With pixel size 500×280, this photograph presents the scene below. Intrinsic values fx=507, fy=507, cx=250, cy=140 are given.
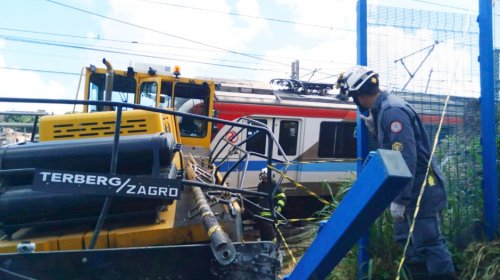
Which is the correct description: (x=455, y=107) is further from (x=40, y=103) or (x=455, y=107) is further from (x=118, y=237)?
(x=40, y=103)

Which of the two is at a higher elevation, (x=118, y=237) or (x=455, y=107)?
(x=455, y=107)

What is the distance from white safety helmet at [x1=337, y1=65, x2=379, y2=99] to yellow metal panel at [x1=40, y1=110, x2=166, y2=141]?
58.7 inches

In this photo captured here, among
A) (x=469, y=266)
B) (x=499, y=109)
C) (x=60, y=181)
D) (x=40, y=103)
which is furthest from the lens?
(x=499, y=109)

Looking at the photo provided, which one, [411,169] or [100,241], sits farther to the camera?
[411,169]

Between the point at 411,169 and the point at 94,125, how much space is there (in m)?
2.39

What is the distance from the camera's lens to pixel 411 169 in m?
3.47

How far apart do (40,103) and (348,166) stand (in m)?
9.41

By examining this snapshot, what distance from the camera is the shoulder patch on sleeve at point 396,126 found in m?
3.55

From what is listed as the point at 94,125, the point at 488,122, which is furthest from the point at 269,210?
the point at 488,122

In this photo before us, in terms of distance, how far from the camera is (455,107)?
4.43m

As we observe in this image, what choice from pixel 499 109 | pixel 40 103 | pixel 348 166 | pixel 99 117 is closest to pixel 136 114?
pixel 99 117

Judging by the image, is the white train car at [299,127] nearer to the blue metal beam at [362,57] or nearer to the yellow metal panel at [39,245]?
the blue metal beam at [362,57]

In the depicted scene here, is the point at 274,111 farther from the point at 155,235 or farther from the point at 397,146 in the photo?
the point at 155,235

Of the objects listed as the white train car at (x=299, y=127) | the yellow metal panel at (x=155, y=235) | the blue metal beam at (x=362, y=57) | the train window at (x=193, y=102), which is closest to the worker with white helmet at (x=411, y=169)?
the blue metal beam at (x=362, y=57)
